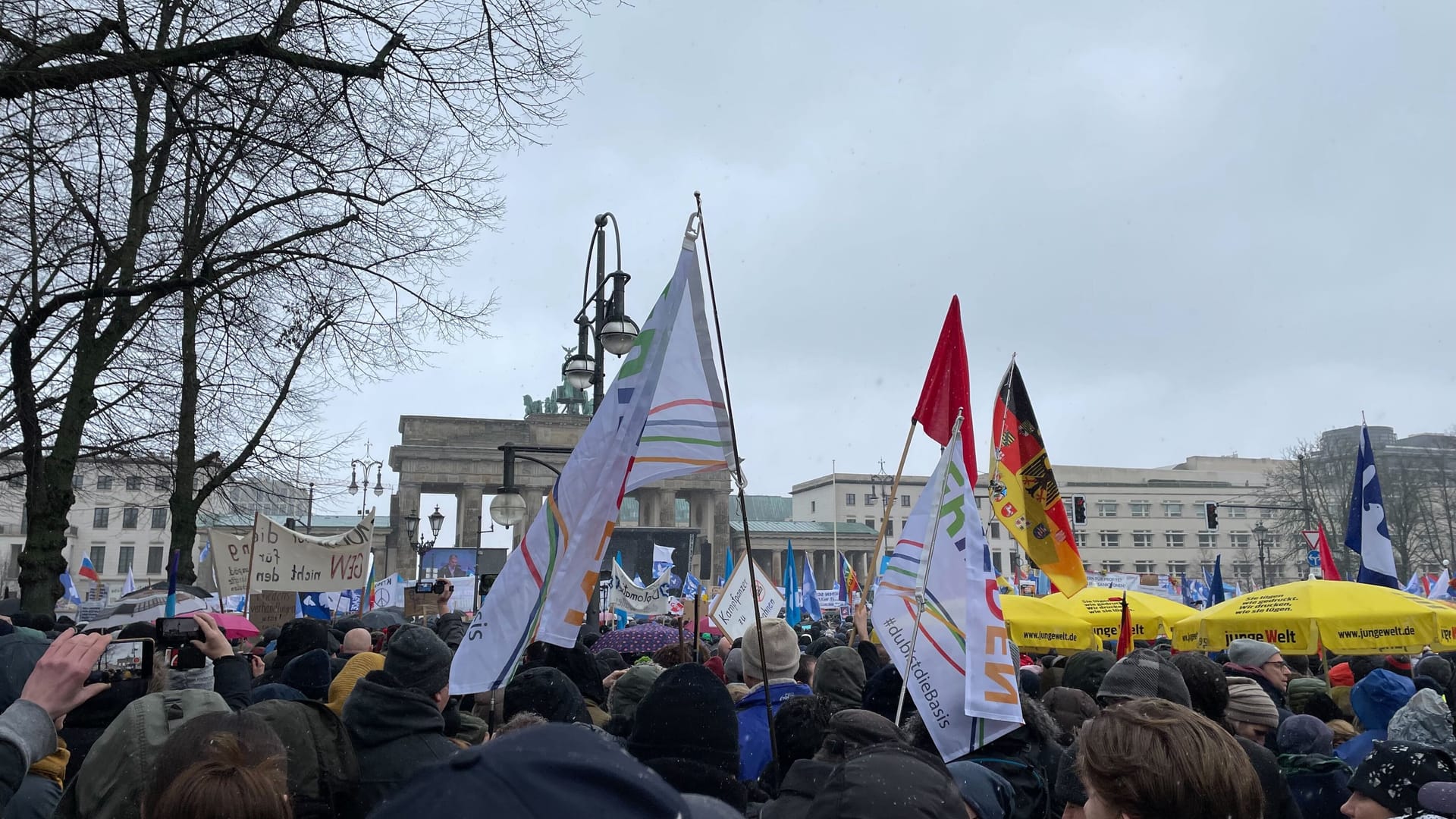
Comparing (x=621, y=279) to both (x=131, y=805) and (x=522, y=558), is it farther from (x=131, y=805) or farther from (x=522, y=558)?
(x=131, y=805)

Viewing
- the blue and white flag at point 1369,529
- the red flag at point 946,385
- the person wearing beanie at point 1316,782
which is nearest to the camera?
the person wearing beanie at point 1316,782

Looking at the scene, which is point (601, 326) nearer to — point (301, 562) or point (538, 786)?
point (301, 562)

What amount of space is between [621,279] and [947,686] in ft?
26.6

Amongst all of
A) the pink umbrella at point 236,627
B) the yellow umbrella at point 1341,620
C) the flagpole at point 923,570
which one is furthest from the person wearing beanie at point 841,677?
the pink umbrella at point 236,627

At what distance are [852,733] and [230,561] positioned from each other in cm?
1053

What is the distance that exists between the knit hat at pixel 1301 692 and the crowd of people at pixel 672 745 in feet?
0.05

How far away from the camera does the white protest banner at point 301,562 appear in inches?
460

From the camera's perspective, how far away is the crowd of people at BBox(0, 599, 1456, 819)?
154 cm

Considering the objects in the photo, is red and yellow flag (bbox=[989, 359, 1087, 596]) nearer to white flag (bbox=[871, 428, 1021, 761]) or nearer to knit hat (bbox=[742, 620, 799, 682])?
white flag (bbox=[871, 428, 1021, 761])

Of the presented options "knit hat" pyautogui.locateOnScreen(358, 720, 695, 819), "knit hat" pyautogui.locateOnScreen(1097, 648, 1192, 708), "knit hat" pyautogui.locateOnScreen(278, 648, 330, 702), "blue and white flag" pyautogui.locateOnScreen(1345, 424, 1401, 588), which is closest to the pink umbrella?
"knit hat" pyautogui.locateOnScreen(278, 648, 330, 702)

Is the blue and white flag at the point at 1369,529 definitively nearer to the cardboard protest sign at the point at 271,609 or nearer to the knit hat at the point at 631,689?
the knit hat at the point at 631,689

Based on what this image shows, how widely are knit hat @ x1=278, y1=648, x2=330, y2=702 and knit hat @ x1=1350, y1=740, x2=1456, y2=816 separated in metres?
4.42

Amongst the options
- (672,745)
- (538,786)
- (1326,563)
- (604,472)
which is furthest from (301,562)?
(1326,563)

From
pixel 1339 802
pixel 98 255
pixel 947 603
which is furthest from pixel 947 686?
pixel 98 255
